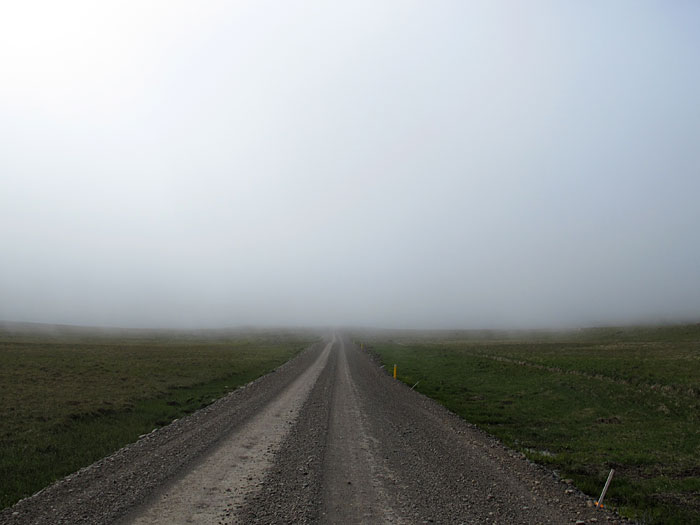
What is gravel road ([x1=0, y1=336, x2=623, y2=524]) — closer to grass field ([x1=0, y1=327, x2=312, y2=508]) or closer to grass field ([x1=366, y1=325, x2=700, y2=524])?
grass field ([x1=0, y1=327, x2=312, y2=508])

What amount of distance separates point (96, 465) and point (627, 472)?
15.9 meters

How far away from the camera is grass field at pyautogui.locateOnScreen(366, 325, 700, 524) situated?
30.8 feet

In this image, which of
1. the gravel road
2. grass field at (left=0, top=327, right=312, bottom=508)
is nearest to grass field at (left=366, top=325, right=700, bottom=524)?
the gravel road

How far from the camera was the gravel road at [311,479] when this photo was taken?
7480 mm

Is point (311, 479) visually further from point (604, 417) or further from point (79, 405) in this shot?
point (604, 417)

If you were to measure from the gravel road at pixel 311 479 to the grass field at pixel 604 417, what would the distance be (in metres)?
1.54

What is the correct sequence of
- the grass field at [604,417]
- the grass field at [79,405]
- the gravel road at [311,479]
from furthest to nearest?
1. the grass field at [79,405]
2. the grass field at [604,417]
3. the gravel road at [311,479]

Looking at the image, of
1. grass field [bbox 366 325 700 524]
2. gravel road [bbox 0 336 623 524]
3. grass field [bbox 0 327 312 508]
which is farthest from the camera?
grass field [bbox 0 327 312 508]

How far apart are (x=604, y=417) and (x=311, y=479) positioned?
1591 cm

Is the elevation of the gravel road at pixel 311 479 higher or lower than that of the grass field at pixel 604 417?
higher

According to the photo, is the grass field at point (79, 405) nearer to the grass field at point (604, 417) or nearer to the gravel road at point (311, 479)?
the gravel road at point (311, 479)

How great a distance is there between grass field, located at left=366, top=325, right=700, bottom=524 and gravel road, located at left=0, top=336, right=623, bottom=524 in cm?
154

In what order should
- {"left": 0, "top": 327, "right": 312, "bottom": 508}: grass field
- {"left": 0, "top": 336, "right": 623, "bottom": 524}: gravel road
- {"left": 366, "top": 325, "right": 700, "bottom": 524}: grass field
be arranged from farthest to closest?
{"left": 0, "top": 327, "right": 312, "bottom": 508}: grass field, {"left": 366, "top": 325, "right": 700, "bottom": 524}: grass field, {"left": 0, "top": 336, "right": 623, "bottom": 524}: gravel road

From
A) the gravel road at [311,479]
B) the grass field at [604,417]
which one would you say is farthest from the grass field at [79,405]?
the grass field at [604,417]
